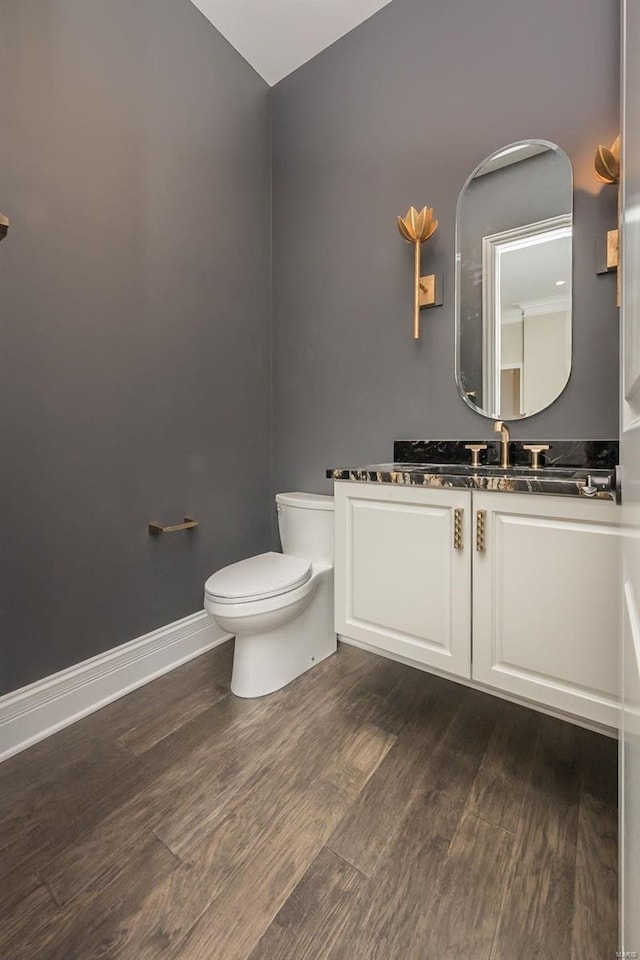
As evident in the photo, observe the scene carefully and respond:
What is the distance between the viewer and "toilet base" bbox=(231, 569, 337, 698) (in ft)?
5.46

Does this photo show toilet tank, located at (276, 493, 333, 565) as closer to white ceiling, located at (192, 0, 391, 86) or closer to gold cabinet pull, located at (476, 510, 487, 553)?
gold cabinet pull, located at (476, 510, 487, 553)

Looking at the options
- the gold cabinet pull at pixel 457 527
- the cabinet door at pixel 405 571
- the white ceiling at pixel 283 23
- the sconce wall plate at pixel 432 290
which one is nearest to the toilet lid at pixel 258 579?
the cabinet door at pixel 405 571

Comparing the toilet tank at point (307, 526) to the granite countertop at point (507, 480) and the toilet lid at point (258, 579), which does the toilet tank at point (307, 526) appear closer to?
the toilet lid at point (258, 579)

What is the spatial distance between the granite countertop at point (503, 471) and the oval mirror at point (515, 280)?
188 mm

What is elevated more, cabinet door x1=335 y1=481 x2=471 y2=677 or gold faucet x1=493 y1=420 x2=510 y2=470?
gold faucet x1=493 y1=420 x2=510 y2=470

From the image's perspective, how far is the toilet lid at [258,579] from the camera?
1.55 m

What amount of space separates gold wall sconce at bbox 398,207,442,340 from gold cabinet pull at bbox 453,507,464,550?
909 mm

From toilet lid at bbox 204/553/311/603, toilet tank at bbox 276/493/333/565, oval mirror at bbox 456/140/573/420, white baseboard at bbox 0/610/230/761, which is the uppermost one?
oval mirror at bbox 456/140/573/420

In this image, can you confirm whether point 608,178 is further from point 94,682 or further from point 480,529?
point 94,682

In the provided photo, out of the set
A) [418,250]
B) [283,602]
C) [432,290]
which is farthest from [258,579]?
[418,250]

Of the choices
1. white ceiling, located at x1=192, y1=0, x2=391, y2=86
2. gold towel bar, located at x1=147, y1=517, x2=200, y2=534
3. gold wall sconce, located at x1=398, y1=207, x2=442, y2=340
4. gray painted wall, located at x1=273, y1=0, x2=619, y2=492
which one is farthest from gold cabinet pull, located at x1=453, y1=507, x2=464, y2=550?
white ceiling, located at x1=192, y1=0, x2=391, y2=86

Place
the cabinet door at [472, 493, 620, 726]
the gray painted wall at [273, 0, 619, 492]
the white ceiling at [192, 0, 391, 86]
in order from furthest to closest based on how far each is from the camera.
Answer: the white ceiling at [192, 0, 391, 86]
the gray painted wall at [273, 0, 619, 492]
the cabinet door at [472, 493, 620, 726]

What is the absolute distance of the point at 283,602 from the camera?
1615mm

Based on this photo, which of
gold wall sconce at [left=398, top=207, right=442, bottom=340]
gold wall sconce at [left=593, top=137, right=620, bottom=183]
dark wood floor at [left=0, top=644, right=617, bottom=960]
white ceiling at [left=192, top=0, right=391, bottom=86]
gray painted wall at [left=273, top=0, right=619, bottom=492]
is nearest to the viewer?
dark wood floor at [left=0, top=644, right=617, bottom=960]
